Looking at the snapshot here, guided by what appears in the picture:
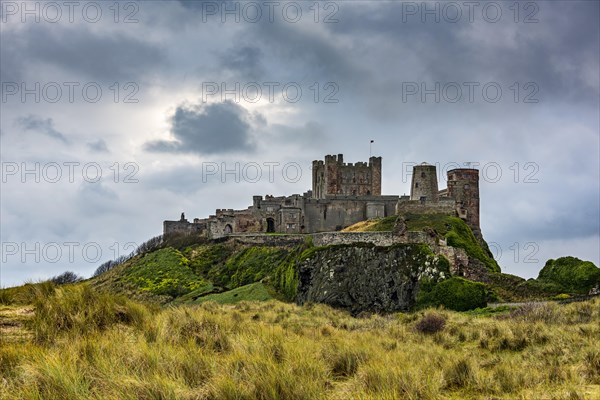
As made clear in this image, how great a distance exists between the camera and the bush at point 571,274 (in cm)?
3525

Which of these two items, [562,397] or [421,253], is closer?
[562,397]

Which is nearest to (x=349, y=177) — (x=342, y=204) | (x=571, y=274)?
(x=342, y=204)

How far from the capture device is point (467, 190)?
63062 millimetres

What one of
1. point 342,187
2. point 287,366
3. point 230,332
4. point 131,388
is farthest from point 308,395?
point 342,187

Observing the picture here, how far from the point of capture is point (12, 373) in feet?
26.0

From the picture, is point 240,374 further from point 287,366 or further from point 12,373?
point 12,373

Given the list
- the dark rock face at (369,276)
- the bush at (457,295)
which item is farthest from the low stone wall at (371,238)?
the bush at (457,295)

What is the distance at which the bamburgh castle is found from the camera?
2456 inches

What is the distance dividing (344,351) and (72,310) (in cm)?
483

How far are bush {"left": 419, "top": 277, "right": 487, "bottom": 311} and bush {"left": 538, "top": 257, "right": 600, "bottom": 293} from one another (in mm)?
4628

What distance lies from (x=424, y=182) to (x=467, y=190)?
14.7ft

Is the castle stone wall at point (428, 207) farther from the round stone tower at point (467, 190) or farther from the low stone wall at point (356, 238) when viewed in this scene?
the low stone wall at point (356, 238)

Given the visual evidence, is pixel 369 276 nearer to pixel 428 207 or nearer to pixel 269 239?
pixel 428 207

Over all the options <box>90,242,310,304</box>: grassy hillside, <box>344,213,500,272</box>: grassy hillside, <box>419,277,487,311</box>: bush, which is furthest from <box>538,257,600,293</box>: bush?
<box>90,242,310,304</box>: grassy hillside
